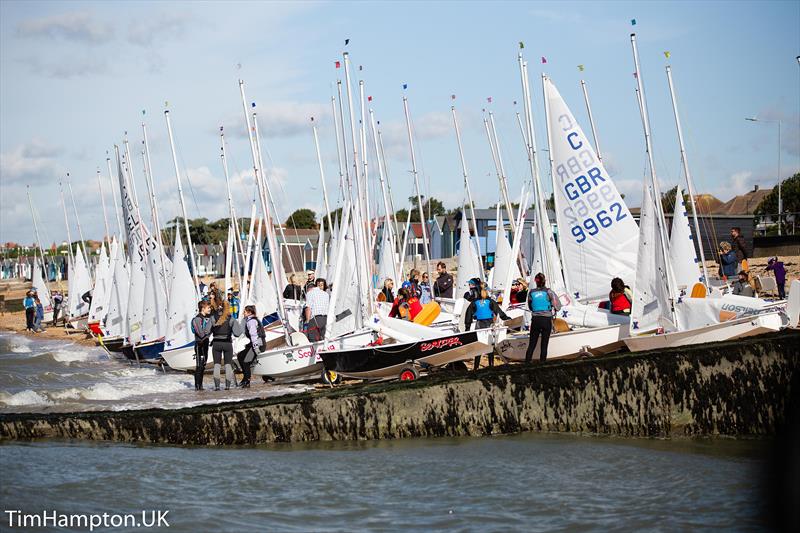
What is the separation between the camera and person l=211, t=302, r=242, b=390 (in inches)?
680

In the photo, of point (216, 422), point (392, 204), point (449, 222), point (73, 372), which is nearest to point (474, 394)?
point (216, 422)

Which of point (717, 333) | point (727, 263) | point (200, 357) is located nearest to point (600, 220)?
point (727, 263)

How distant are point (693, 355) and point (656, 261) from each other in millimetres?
4592

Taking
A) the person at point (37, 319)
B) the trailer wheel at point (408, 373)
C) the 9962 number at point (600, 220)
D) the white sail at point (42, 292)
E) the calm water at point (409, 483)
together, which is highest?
the white sail at point (42, 292)

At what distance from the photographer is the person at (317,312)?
59.7 ft

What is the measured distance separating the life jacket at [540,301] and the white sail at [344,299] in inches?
162

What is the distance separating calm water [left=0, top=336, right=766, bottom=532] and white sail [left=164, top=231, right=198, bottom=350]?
37.1 ft

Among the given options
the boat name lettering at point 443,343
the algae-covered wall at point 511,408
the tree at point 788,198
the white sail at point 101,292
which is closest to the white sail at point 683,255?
the boat name lettering at point 443,343

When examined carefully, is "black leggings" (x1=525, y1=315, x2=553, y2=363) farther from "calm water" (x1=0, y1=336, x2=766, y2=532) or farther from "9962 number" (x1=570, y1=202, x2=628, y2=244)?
"9962 number" (x1=570, y1=202, x2=628, y2=244)

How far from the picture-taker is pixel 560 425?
11516mm

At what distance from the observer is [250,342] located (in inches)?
707

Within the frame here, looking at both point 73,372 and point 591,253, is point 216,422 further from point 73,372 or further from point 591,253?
point 73,372

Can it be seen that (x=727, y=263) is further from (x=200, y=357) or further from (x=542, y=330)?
(x=200, y=357)

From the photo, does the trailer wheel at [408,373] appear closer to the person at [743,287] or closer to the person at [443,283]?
the person at [743,287]
